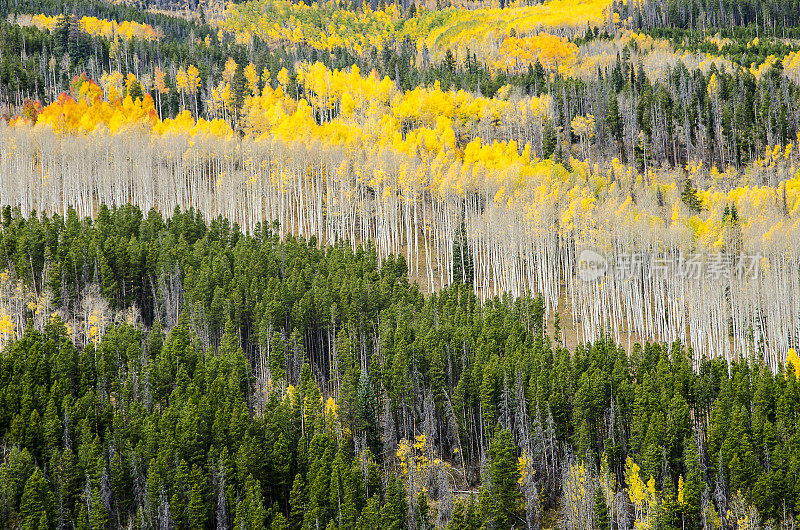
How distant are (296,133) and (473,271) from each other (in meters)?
31.6

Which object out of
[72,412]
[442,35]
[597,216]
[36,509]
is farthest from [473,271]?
[442,35]

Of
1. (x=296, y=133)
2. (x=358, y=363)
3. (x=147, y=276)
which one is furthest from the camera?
(x=296, y=133)

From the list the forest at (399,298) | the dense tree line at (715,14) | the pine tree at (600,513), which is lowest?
the pine tree at (600,513)

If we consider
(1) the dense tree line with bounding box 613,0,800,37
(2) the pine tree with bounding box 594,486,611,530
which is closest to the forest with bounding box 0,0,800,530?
(2) the pine tree with bounding box 594,486,611,530

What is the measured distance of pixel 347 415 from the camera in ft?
160

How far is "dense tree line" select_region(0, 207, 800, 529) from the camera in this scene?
41.1 m

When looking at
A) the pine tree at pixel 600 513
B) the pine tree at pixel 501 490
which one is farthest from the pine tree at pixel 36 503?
the pine tree at pixel 600 513

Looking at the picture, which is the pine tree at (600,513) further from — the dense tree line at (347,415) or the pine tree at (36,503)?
the pine tree at (36,503)

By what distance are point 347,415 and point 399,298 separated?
14.9 meters

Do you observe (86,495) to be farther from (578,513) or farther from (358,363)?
(578,513)

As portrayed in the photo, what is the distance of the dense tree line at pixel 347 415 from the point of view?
41.1m

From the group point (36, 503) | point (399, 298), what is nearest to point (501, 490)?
point (399, 298)

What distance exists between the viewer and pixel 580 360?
169ft

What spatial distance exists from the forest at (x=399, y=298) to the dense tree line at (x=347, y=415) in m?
0.21
